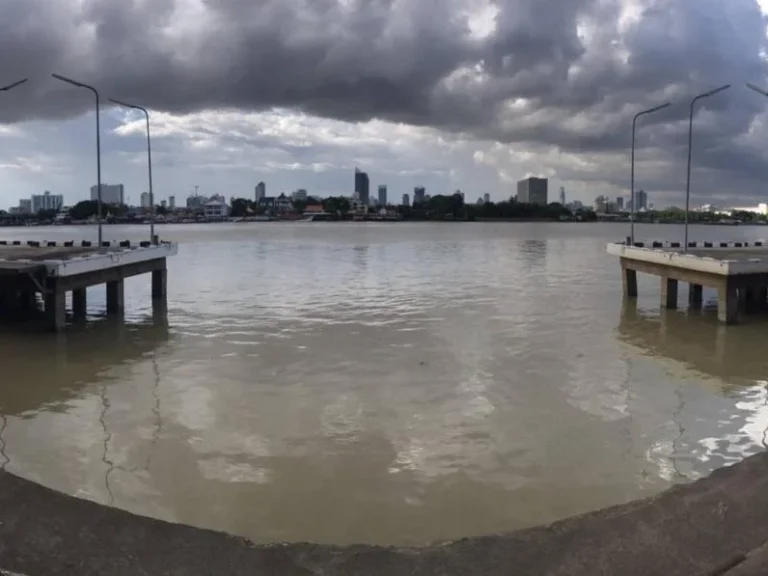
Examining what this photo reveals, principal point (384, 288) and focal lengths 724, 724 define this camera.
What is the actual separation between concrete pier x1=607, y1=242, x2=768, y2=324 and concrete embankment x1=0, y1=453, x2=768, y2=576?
19.5m

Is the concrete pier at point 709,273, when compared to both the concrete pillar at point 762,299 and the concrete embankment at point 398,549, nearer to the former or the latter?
the concrete pillar at point 762,299

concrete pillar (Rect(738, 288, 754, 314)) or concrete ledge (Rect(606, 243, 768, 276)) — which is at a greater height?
concrete ledge (Rect(606, 243, 768, 276))

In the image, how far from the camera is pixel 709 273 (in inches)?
918

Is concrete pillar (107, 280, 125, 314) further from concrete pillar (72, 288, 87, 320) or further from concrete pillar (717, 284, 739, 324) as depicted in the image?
concrete pillar (717, 284, 739, 324)

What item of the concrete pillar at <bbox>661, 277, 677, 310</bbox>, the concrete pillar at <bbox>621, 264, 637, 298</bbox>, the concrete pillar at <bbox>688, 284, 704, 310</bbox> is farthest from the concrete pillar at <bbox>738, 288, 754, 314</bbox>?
the concrete pillar at <bbox>621, 264, 637, 298</bbox>

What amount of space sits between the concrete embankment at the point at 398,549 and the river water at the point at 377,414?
369 centimetres

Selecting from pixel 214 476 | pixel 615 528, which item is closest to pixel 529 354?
pixel 214 476

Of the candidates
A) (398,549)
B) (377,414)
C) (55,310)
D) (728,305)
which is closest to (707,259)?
(728,305)

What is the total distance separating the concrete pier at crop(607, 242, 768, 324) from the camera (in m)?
22.7

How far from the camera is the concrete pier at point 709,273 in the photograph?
74.5 feet

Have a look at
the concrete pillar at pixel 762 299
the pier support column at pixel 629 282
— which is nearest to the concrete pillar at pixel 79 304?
the pier support column at pixel 629 282

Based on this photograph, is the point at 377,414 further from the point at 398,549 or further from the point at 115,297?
the point at 115,297

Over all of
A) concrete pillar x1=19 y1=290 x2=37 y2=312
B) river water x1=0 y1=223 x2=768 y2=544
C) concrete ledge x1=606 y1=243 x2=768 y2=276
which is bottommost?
river water x1=0 y1=223 x2=768 y2=544

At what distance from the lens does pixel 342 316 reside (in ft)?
84.2
